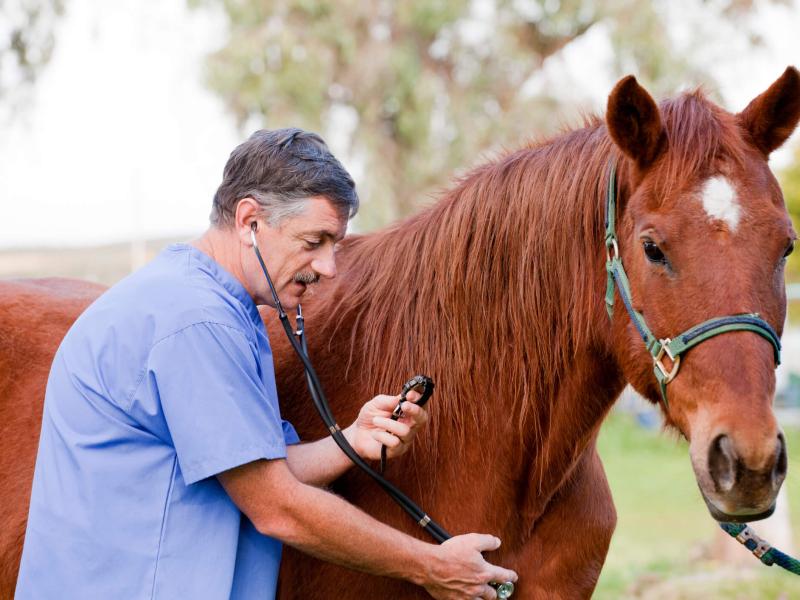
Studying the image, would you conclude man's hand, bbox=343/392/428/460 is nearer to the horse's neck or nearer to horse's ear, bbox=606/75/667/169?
the horse's neck

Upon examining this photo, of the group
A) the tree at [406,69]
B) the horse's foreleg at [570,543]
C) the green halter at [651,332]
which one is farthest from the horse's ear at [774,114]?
the tree at [406,69]

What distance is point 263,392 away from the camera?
85.5 inches

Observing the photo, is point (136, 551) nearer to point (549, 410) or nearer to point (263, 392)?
point (263, 392)

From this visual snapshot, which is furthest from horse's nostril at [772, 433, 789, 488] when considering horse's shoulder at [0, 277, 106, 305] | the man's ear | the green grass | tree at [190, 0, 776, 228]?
tree at [190, 0, 776, 228]

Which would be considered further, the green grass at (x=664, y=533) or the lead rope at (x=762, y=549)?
the green grass at (x=664, y=533)

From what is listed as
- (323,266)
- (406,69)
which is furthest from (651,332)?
(406,69)

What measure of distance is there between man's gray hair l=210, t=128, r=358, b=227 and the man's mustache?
0.51 ft

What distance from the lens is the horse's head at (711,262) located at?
6.49 ft

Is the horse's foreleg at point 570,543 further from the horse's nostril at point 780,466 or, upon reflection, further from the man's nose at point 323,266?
the man's nose at point 323,266

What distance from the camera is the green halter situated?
79.8 inches

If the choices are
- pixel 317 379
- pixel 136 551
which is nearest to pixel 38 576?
pixel 136 551

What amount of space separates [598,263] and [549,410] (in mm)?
429

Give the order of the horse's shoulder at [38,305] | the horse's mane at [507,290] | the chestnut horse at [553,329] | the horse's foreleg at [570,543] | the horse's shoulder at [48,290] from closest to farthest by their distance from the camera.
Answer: the chestnut horse at [553,329] < the horse's mane at [507,290] < the horse's foreleg at [570,543] < the horse's shoulder at [38,305] < the horse's shoulder at [48,290]

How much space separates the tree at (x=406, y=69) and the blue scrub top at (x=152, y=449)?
11.7 m
